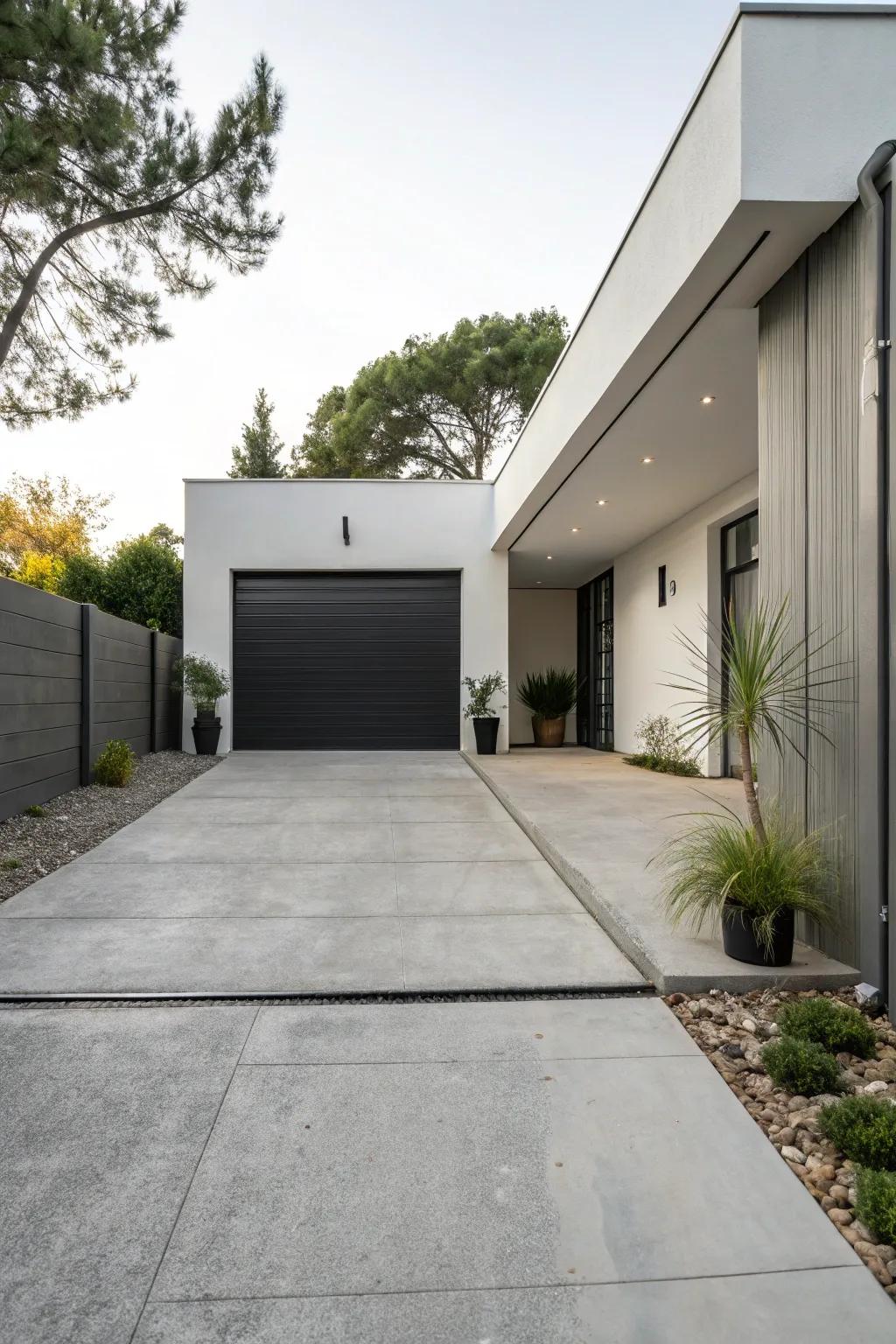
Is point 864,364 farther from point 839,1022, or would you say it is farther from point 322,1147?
point 322,1147

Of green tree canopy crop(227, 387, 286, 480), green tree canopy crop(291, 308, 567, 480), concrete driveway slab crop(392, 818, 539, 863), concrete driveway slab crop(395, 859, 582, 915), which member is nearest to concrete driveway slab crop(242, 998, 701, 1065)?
concrete driveway slab crop(395, 859, 582, 915)

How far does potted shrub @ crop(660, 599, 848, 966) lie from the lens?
2531 mm

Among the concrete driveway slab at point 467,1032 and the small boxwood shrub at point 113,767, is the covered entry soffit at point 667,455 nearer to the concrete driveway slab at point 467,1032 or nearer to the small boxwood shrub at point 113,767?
the concrete driveway slab at point 467,1032

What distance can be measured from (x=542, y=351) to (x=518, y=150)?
747cm

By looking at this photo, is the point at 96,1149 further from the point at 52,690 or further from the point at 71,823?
the point at 52,690

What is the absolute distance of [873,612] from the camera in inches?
93.2

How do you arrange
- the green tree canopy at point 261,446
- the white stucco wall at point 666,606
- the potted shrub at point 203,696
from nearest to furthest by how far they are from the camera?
the white stucco wall at point 666,606 < the potted shrub at point 203,696 < the green tree canopy at point 261,446

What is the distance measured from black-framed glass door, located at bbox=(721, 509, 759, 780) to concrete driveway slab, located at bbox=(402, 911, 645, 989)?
4352mm

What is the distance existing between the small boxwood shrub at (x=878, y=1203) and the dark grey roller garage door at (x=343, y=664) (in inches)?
336

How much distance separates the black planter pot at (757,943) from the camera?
8.29ft

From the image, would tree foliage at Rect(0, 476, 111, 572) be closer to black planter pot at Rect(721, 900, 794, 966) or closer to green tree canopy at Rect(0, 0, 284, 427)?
green tree canopy at Rect(0, 0, 284, 427)

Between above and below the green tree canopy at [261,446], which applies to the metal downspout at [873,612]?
below

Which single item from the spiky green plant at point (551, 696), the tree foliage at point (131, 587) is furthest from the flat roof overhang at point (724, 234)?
the tree foliage at point (131, 587)

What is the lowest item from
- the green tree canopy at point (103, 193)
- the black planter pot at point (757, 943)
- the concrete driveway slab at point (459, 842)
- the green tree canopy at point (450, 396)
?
the concrete driveway slab at point (459, 842)
